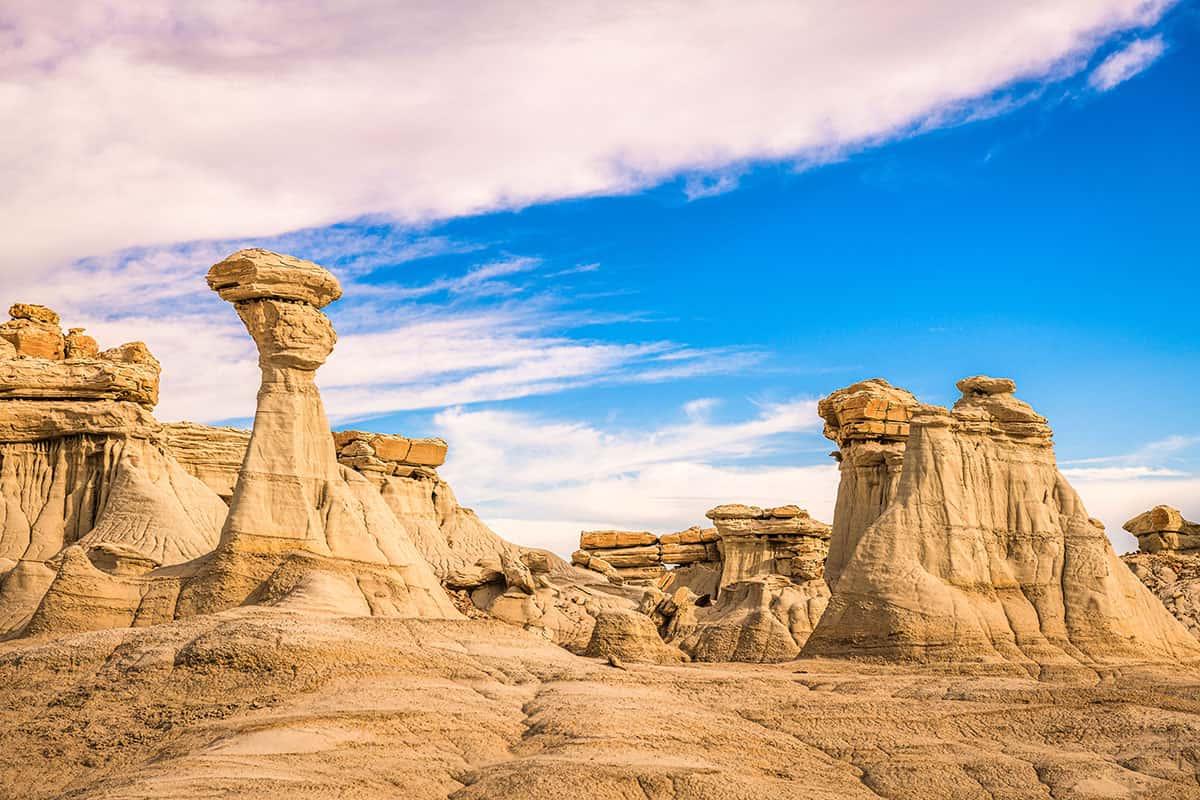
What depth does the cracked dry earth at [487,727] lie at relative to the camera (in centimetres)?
1550

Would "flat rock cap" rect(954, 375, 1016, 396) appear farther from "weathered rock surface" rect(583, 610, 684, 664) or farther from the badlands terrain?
"weathered rock surface" rect(583, 610, 684, 664)

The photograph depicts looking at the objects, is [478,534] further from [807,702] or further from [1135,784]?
[1135,784]

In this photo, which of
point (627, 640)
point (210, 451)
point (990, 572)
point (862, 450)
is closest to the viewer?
point (627, 640)

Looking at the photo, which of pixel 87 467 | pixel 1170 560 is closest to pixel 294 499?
pixel 87 467

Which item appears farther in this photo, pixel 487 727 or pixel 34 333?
pixel 34 333

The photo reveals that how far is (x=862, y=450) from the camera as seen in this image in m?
42.2

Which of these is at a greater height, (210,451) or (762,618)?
(210,451)

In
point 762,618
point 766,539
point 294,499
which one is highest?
point 766,539

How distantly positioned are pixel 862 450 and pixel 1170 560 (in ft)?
40.9

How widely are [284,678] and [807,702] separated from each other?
753 centimetres

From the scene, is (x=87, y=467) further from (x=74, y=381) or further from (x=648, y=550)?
(x=648, y=550)

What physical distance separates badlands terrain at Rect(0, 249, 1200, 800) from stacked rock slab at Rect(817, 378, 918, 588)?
9 cm

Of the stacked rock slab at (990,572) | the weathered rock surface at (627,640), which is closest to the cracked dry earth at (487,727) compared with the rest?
the weathered rock surface at (627,640)

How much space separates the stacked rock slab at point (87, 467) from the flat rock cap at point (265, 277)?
8.53m
